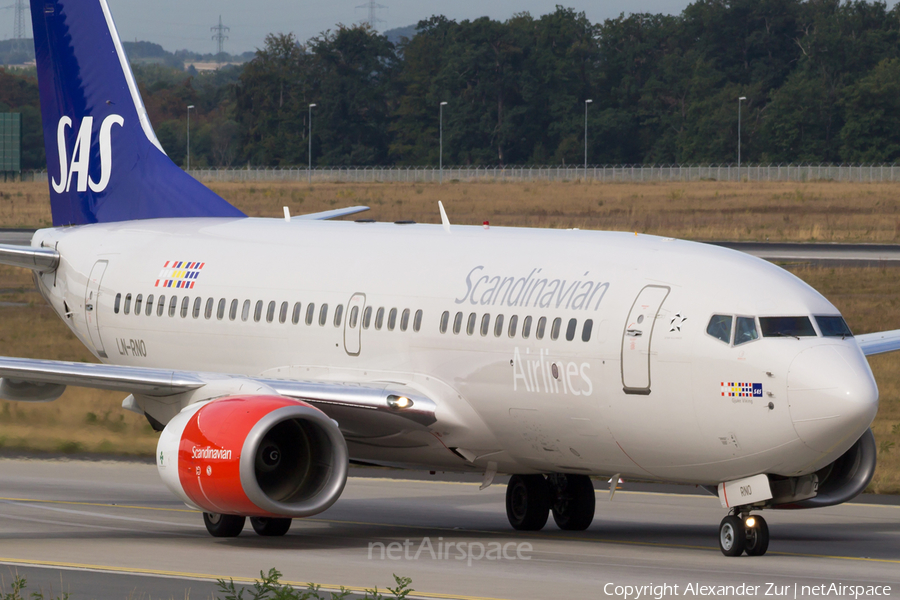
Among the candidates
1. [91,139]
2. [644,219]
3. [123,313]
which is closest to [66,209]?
[91,139]

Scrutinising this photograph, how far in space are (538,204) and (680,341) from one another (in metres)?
87.8

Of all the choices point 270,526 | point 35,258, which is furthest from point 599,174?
point 270,526

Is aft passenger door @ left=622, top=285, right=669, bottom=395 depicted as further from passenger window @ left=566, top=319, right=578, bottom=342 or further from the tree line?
the tree line

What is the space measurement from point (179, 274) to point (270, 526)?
5.70 meters

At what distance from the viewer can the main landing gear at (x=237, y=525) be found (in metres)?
20.7

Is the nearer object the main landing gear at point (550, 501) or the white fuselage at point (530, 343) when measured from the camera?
the white fuselage at point (530, 343)

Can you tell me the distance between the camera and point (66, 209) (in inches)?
1150

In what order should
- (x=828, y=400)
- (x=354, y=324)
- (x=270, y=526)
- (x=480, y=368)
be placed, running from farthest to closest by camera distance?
(x=354, y=324)
(x=270, y=526)
(x=480, y=368)
(x=828, y=400)

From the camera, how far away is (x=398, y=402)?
20.1m

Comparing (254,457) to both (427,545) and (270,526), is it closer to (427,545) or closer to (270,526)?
(270,526)

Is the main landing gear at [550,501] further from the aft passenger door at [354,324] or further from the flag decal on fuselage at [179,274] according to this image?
the flag decal on fuselage at [179,274]

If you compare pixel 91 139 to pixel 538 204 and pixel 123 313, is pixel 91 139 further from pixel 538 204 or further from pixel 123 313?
pixel 538 204

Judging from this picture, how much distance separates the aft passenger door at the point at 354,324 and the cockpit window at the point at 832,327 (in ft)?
23.0

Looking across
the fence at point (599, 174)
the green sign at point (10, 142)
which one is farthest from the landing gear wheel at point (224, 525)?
the green sign at point (10, 142)
